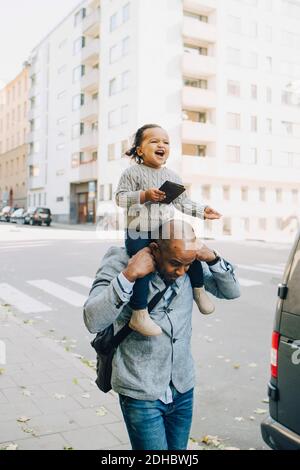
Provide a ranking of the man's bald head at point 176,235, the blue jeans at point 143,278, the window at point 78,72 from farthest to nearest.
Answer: the window at point 78,72
the blue jeans at point 143,278
the man's bald head at point 176,235

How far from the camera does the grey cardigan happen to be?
6.99 ft

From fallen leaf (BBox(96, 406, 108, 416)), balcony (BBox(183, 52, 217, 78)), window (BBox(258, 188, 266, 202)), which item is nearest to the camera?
fallen leaf (BBox(96, 406, 108, 416))

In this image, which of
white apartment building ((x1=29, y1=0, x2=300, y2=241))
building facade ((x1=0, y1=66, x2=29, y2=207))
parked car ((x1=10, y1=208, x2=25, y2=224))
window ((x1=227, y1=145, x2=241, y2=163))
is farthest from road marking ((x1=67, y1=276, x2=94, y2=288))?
building facade ((x1=0, y1=66, x2=29, y2=207))

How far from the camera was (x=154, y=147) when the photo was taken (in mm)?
2756

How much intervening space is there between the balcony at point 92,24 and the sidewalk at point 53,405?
46.2 m

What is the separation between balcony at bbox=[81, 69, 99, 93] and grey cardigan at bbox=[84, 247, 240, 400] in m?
46.9

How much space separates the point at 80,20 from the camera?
1981 inches

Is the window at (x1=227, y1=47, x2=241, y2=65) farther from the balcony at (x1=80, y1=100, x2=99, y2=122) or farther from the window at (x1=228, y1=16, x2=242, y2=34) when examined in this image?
the balcony at (x1=80, y1=100, x2=99, y2=122)

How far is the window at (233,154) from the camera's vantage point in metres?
41.9

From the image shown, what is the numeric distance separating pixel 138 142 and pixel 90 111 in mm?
46382

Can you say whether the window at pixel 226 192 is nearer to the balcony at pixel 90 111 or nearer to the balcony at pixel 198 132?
the balcony at pixel 198 132

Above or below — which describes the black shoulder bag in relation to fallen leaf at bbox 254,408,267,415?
above

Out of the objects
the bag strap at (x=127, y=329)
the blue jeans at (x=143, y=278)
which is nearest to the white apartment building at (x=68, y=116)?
the blue jeans at (x=143, y=278)
